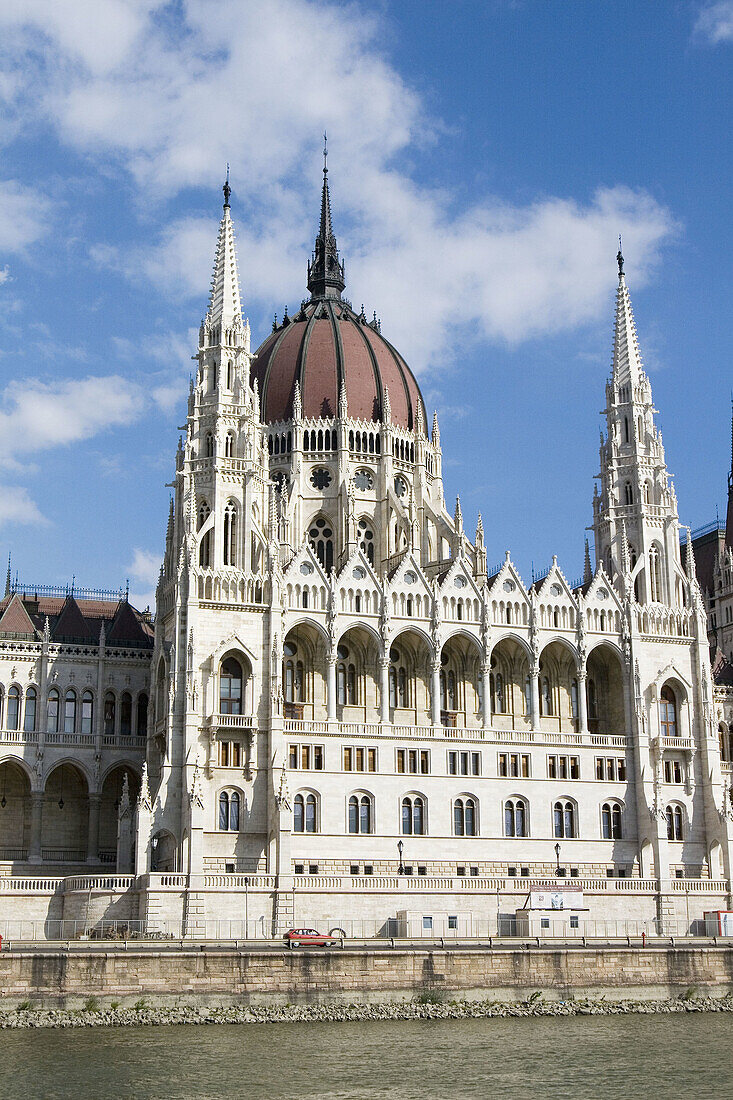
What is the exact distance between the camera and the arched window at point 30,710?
87.2m

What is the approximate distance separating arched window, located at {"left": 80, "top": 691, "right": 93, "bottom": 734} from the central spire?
137ft

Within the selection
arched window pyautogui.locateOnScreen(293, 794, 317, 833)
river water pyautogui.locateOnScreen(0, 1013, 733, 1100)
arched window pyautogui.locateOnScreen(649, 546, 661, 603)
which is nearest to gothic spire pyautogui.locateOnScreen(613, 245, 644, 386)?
arched window pyautogui.locateOnScreen(649, 546, 661, 603)

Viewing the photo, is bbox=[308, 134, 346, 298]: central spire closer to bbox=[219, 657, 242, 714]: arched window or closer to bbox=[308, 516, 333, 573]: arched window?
bbox=[308, 516, 333, 573]: arched window

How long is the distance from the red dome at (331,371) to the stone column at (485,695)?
24.8 metres

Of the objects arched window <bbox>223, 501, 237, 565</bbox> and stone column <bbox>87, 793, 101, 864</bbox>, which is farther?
stone column <bbox>87, 793, 101, 864</bbox>

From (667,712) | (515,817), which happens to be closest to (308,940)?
(515,817)

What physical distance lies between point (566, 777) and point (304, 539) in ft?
82.5

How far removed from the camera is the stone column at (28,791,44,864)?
86.1 meters

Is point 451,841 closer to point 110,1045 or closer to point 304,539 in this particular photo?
point 304,539

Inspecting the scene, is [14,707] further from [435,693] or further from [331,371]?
[331,371]

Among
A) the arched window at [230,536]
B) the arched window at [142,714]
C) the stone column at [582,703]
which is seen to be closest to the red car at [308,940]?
the arched window at [230,536]

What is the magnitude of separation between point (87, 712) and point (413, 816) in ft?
69.3

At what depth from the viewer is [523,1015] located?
2328 inches

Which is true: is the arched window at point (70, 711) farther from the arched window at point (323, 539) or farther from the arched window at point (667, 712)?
the arched window at point (667, 712)
